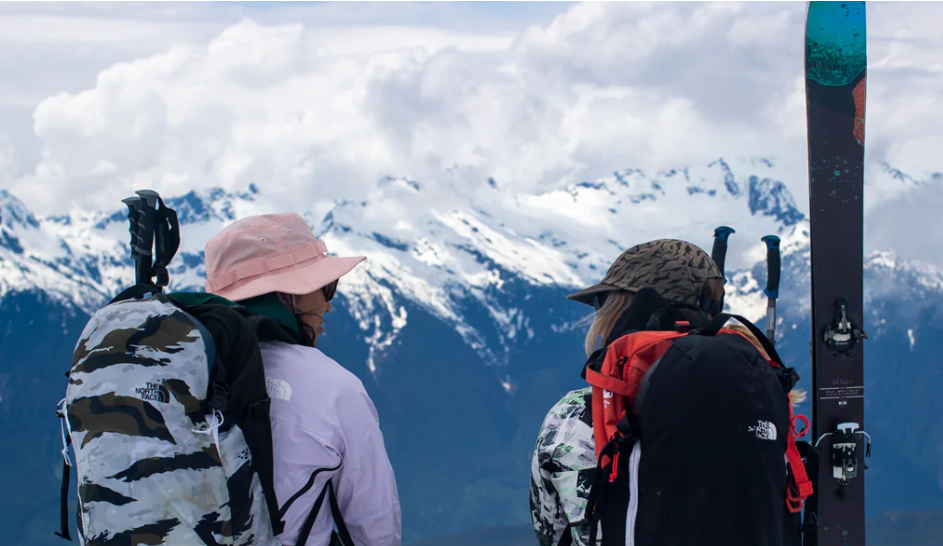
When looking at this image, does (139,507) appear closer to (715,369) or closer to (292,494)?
(292,494)

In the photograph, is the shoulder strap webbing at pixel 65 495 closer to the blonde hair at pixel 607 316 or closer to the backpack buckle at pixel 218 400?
the backpack buckle at pixel 218 400

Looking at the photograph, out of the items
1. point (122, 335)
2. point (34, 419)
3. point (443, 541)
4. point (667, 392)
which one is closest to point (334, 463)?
point (122, 335)

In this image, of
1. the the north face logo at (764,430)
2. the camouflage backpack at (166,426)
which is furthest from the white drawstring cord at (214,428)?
the the north face logo at (764,430)

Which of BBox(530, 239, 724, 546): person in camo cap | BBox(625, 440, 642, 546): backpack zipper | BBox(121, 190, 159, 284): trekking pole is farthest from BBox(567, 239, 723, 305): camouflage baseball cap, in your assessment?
BBox(121, 190, 159, 284): trekking pole

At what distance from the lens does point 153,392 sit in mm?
2916

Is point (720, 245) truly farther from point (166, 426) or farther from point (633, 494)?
point (166, 426)

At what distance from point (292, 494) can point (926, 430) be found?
220m

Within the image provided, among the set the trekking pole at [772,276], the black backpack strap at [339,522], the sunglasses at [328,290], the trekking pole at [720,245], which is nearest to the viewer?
the black backpack strap at [339,522]

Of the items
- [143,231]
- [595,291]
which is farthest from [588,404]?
[143,231]

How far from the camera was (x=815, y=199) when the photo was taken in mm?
7496

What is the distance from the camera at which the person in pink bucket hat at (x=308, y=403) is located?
3334mm

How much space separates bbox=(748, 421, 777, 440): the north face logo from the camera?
121 inches

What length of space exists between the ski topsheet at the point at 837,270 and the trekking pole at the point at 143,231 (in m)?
5.98

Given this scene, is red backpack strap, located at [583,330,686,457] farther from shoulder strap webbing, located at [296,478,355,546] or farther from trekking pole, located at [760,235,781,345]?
trekking pole, located at [760,235,781,345]
